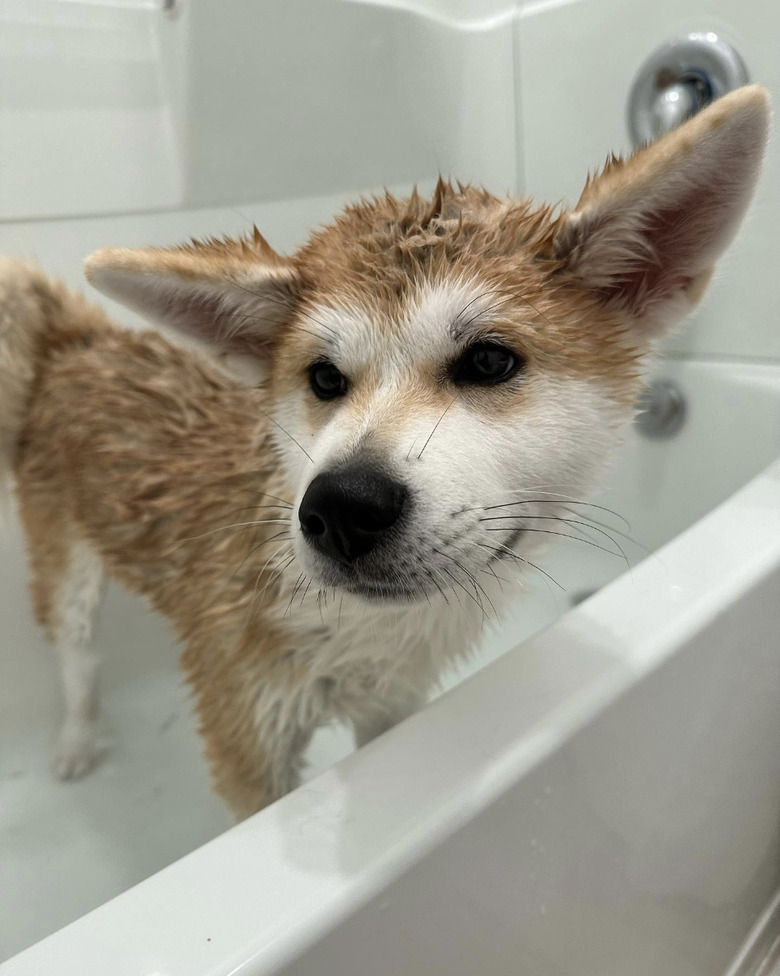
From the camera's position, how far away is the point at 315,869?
529mm

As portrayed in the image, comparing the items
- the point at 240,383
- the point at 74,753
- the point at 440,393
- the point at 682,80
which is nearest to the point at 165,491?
the point at 240,383

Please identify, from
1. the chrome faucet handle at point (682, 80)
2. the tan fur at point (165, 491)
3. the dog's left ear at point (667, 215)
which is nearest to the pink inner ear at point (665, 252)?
the dog's left ear at point (667, 215)

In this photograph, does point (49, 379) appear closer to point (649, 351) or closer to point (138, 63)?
point (138, 63)

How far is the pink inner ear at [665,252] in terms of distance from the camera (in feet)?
2.30

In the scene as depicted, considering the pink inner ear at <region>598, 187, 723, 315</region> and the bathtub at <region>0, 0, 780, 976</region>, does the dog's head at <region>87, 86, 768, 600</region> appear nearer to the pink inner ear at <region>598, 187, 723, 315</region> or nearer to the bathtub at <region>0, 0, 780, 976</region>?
the pink inner ear at <region>598, 187, 723, 315</region>

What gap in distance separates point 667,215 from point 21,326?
1.01 meters

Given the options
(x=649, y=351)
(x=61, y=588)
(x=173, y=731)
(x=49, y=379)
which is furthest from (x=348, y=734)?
(x=649, y=351)

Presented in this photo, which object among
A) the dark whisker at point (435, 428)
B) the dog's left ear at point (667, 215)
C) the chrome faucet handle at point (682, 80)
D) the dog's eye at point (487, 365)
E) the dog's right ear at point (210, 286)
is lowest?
the dark whisker at point (435, 428)

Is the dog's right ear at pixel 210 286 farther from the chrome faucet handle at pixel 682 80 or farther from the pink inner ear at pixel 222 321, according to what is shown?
the chrome faucet handle at pixel 682 80

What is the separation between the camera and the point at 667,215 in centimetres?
72

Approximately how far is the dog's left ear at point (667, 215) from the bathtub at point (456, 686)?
195 millimetres

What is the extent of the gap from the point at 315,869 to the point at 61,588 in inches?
36.1

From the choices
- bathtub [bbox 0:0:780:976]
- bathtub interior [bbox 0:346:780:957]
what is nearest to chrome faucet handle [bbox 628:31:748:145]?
bathtub [bbox 0:0:780:976]

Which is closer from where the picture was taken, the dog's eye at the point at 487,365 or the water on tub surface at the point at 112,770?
the dog's eye at the point at 487,365
